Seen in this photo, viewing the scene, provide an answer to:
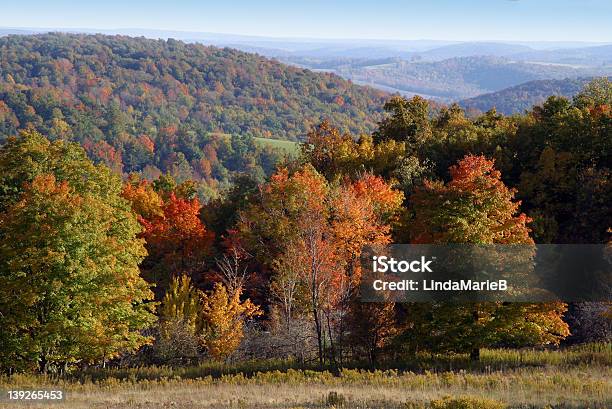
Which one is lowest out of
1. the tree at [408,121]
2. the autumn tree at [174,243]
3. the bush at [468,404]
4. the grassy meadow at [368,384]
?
the autumn tree at [174,243]

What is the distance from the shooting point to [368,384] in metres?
23.2

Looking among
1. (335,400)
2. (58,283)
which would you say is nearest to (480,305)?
(335,400)

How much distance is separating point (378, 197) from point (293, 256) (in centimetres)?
995

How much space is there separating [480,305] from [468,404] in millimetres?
10503

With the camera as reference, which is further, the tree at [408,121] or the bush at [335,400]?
the tree at [408,121]

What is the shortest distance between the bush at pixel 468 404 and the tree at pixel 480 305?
9509 mm

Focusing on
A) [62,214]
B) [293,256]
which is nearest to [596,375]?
[293,256]

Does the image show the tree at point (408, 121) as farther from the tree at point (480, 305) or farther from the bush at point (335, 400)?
the bush at point (335, 400)

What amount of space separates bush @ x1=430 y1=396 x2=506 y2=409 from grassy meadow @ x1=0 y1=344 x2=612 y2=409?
0.03 metres

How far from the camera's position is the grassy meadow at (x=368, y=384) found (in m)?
18.5

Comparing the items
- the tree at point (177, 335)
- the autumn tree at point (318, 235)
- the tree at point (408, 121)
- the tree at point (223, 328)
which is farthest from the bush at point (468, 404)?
the tree at point (408, 121)

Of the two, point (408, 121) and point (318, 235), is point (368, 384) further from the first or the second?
Result: point (408, 121)

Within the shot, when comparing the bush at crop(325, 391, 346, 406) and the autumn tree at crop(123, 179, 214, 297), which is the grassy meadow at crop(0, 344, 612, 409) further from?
the autumn tree at crop(123, 179, 214, 297)

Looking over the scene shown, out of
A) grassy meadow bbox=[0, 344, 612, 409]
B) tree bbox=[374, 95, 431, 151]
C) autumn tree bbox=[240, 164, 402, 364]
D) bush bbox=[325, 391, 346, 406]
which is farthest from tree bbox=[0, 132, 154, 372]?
tree bbox=[374, 95, 431, 151]
